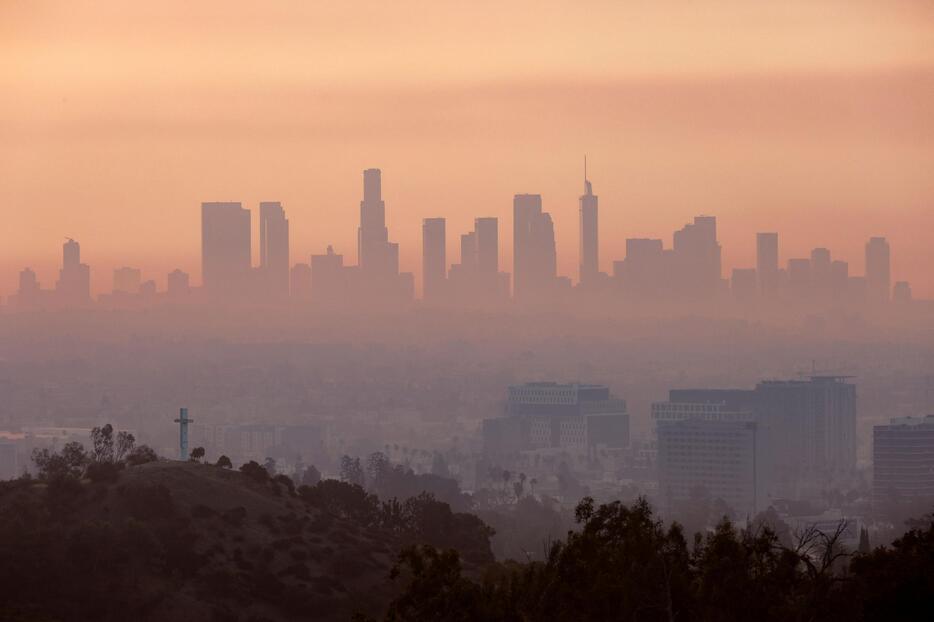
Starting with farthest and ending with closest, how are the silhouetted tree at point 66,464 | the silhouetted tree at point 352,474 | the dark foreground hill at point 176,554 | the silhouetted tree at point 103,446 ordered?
the silhouetted tree at point 352,474
the silhouetted tree at point 103,446
the silhouetted tree at point 66,464
the dark foreground hill at point 176,554

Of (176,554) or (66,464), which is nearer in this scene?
(176,554)

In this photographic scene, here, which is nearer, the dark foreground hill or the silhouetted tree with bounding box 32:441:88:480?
the dark foreground hill

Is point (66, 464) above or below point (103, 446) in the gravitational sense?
below

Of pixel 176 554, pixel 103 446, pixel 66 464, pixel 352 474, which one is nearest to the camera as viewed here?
pixel 176 554

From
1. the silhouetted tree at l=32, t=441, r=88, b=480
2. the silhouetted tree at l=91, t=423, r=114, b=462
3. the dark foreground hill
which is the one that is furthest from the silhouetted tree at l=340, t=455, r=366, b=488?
the dark foreground hill

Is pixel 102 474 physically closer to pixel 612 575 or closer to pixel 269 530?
pixel 269 530

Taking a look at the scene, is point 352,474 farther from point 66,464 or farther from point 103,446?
point 66,464

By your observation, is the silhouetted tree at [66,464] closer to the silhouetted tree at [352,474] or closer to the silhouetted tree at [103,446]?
the silhouetted tree at [103,446]

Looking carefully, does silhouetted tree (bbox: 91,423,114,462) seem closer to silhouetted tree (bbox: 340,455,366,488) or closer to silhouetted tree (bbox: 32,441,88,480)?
silhouetted tree (bbox: 32,441,88,480)

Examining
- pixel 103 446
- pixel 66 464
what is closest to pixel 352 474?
pixel 103 446

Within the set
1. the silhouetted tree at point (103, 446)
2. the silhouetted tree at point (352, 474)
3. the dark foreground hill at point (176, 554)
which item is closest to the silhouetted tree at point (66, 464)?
the silhouetted tree at point (103, 446)
